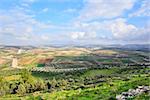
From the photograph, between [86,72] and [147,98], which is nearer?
[147,98]

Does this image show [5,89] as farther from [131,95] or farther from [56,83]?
[131,95]

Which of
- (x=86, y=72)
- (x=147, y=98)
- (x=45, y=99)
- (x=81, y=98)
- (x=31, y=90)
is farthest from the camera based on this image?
(x=86, y=72)

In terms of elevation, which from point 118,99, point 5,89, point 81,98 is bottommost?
point 5,89

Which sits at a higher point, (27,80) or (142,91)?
(142,91)

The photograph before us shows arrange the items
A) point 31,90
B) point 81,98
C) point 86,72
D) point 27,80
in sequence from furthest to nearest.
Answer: point 86,72 < point 27,80 < point 31,90 < point 81,98

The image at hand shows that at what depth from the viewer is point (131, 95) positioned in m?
37.5

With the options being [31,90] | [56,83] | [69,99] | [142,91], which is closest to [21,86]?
[31,90]

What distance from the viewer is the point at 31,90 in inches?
4651

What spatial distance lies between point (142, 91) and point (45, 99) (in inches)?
1525

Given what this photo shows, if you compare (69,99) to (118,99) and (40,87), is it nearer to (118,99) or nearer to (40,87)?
(118,99)

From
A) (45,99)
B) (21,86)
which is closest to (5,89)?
(21,86)

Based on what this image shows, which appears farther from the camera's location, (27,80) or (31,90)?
(27,80)

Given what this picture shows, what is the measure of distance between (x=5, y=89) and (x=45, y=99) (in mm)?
54816

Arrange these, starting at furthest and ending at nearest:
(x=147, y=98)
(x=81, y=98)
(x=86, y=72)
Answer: (x=86, y=72), (x=81, y=98), (x=147, y=98)
